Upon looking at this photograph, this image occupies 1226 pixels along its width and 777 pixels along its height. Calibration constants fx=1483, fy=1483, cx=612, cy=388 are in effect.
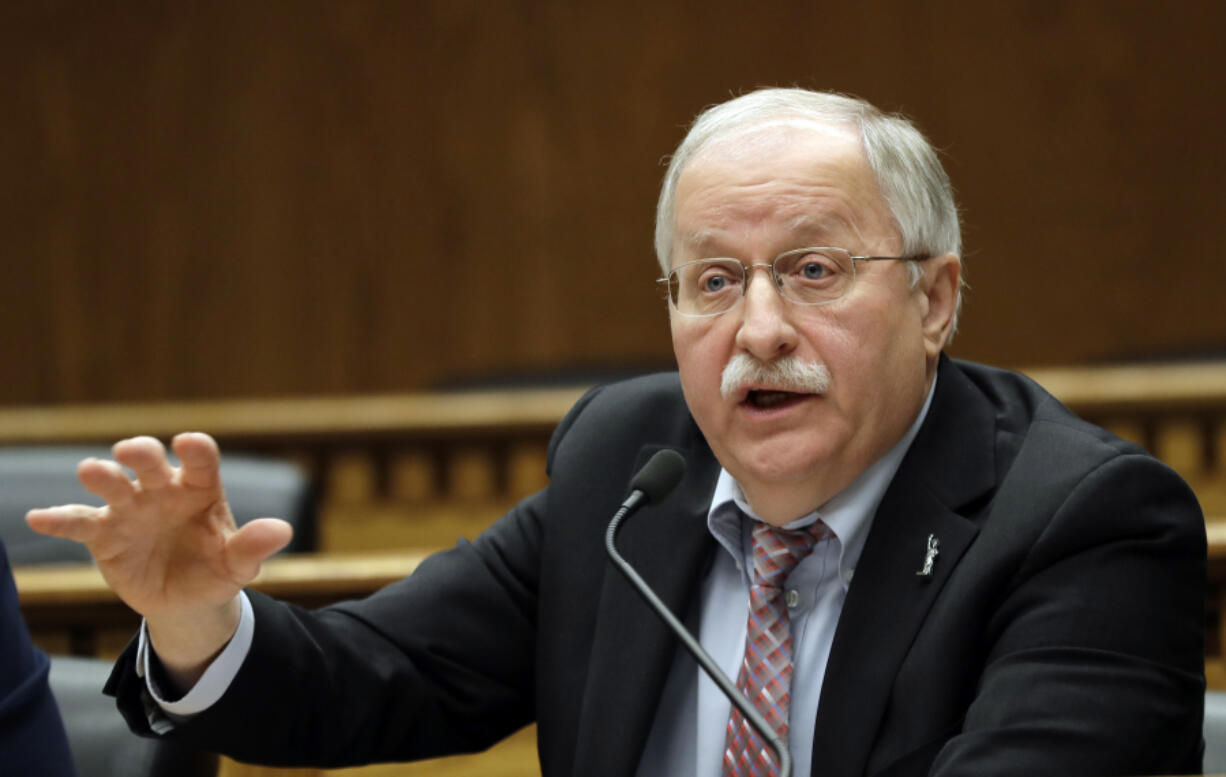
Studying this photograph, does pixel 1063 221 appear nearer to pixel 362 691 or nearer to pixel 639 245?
pixel 639 245

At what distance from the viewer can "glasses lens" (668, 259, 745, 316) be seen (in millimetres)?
1610

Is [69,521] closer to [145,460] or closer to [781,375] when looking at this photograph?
[145,460]

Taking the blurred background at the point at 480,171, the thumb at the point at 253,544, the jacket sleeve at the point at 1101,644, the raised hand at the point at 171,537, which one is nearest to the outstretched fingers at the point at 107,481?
the raised hand at the point at 171,537

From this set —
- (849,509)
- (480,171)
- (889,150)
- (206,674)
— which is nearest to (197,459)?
(206,674)

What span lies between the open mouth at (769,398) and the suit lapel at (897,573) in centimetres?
15

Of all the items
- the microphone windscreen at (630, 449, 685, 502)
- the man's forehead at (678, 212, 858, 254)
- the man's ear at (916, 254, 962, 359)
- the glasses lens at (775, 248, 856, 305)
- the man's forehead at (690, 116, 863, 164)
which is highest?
the man's forehead at (690, 116, 863, 164)

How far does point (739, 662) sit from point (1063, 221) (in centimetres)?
386

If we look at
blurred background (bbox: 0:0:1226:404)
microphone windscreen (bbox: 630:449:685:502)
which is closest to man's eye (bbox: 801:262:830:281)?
microphone windscreen (bbox: 630:449:685:502)

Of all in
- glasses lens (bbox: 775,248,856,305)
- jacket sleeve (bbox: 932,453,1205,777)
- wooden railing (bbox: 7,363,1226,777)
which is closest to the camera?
jacket sleeve (bbox: 932,453,1205,777)

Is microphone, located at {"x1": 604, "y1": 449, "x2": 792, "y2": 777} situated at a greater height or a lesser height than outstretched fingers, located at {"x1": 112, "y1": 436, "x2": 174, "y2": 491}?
lesser

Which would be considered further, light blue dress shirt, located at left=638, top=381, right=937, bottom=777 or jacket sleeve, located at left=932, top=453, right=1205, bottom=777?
light blue dress shirt, located at left=638, top=381, right=937, bottom=777

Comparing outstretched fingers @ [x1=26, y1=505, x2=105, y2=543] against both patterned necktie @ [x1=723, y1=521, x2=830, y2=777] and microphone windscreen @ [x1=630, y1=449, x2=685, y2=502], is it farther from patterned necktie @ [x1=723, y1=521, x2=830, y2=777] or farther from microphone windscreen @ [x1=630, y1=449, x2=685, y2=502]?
patterned necktie @ [x1=723, y1=521, x2=830, y2=777]

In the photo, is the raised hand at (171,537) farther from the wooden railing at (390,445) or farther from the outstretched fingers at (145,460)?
the wooden railing at (390,445)

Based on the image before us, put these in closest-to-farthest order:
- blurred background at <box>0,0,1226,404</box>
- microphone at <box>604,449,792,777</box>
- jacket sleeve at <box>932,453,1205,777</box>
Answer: microphone at <box>604,449,792,777</box> → jacket sleeve at <box>932,453,1205,777</box> → blurred background at <box>0,0,1226,404</box>
